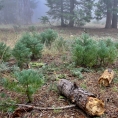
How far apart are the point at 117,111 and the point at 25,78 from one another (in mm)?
1396

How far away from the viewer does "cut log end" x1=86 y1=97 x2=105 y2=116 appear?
265cm

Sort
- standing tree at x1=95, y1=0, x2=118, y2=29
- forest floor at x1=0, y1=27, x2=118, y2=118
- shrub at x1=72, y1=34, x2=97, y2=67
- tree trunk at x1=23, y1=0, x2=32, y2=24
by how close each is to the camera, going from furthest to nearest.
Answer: tree trunk at x1=23, y1=0, x2=32, y2=24 < standing tree at x1=95, y1=0, x2=118, y2=29 < shrub at x1=72, y1=34, x2=97, y2=67 < forest floor at x1=0, y1=27, x2=118, y2=118

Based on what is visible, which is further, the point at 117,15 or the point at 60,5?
the point at 60,5

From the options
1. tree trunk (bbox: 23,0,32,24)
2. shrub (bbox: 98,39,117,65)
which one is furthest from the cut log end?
tree trunk (bbox: 23,0,32,24)

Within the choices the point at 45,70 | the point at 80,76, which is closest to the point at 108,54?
the point at 80,76

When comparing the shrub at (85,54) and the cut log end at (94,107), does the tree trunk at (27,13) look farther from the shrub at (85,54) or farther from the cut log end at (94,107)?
the cut log end at (94,107)

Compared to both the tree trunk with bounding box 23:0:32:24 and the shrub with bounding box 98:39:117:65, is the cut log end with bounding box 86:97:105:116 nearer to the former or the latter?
the shrub with bounding box 98:39:117:65

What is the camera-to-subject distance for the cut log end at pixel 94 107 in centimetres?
265

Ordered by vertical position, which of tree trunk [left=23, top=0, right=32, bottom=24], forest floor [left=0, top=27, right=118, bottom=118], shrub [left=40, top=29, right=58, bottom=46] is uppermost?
tree trunk [left=23, top=0, right=32, bottom=24]

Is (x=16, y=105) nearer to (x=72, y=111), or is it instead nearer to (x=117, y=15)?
(x=72, y=111)

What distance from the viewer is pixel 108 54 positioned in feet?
15.4

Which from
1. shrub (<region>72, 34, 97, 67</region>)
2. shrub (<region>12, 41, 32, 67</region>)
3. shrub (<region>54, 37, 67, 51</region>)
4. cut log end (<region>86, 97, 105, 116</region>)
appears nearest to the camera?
cut log end (<region>86, 97, 105, 116</region>)

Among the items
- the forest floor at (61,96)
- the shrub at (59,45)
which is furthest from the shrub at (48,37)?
the forest floor at (61,96)

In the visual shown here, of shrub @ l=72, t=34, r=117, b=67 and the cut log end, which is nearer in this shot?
the cut log end
